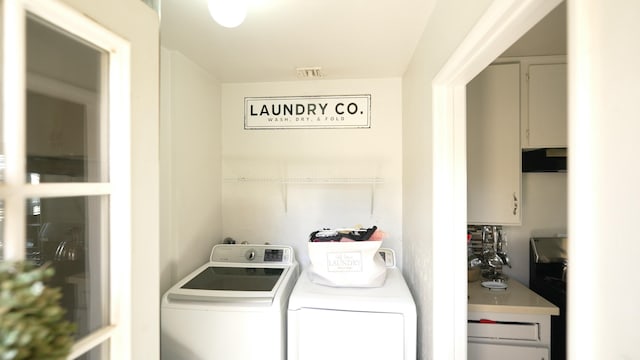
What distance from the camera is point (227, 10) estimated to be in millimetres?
1143

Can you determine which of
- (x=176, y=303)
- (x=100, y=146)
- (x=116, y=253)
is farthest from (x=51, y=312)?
(x=176, y=303)

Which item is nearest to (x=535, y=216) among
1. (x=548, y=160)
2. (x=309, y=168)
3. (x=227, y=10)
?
(x=548, y=160)

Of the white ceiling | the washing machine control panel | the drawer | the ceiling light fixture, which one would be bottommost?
the drawer

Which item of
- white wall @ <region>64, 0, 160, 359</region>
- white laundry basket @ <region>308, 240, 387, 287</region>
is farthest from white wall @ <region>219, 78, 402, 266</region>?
white wall @ <region>64, 0, 160, 359</region>

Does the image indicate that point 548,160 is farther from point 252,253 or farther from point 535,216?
point 252,253

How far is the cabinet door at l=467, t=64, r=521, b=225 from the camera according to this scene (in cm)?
191

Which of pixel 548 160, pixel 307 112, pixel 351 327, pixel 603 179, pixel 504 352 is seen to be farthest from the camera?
pixel 307 112

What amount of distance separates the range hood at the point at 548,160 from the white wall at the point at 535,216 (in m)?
0.25

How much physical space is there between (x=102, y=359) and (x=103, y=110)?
2.24ft

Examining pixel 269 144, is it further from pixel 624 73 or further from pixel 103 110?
pixel 624 73

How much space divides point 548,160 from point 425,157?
3.58 feet

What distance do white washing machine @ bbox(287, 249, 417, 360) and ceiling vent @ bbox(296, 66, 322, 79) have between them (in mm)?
1631

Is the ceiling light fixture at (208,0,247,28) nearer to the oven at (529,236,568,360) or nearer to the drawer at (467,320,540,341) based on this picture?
the drawer at (467,320,540,341)

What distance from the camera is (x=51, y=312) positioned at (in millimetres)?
389
